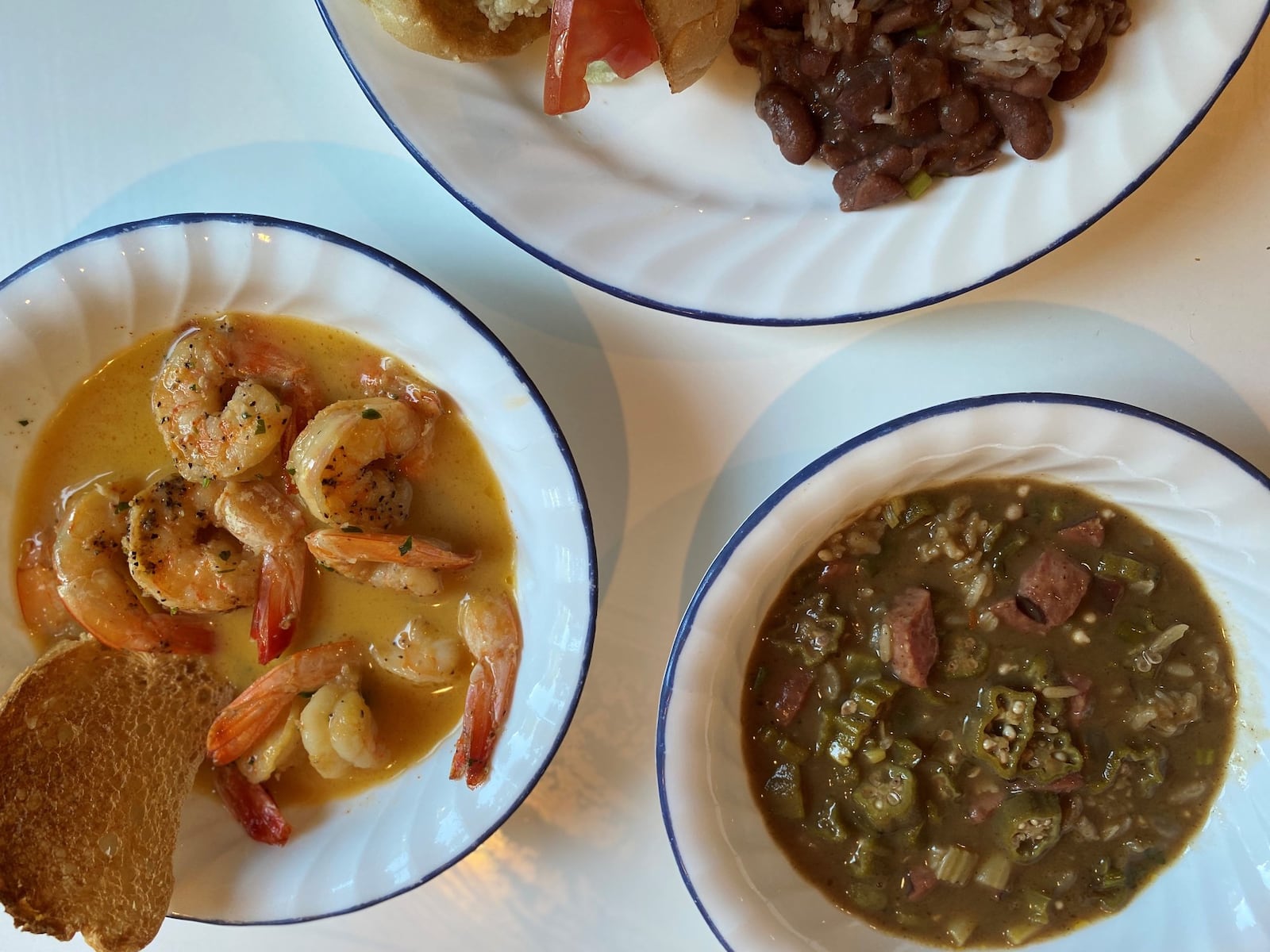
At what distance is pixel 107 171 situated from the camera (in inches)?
81.5

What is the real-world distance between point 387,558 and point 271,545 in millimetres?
265

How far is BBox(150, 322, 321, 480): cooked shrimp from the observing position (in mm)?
1869

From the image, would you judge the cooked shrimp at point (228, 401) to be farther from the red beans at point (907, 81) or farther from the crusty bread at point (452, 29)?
the red beans at point (907, 81)

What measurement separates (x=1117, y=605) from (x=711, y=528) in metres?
0.85

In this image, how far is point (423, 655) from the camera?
6.45 ft

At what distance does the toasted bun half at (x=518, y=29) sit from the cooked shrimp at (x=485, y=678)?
1.12 metres

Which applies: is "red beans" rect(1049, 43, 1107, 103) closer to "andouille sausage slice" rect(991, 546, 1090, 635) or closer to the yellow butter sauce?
"andouille sausage slice" rect(991, 546, 1090, 635)

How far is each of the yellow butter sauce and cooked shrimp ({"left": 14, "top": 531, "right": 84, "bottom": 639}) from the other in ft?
0.11

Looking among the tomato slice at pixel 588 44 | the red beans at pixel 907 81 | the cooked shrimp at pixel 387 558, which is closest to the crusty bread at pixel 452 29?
the tomato slice at pixel 588 44

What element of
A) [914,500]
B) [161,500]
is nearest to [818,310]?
[914,500]

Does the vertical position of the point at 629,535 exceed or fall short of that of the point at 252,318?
it falls short

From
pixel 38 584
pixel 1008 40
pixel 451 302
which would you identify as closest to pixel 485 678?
pixel 451 302

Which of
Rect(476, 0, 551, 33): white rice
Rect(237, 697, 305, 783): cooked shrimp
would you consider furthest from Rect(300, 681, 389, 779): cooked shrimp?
Rect(476, 0, 551, 33): white rice

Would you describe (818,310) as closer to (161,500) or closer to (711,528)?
(711,528)
